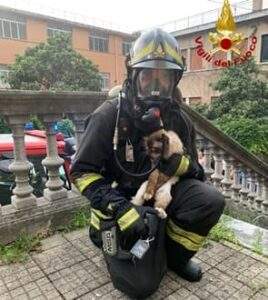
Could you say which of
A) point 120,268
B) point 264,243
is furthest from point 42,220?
point 264,243

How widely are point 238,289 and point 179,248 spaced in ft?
1.63

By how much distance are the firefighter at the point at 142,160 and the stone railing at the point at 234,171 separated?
1305 millimetres

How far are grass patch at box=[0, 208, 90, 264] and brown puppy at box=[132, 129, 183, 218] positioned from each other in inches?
42.0

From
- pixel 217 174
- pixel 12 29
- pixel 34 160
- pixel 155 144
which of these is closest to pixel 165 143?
pixel 155 144

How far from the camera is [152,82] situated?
2.11 m

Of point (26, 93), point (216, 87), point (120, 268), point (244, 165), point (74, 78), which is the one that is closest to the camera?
point (120, 268)

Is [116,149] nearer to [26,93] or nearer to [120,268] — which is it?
[120,268]

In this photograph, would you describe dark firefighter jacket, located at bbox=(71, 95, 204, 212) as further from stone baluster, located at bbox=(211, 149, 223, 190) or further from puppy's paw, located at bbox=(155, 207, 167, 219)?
stone baluster, located at bbox=(211, 149, 223, 190)

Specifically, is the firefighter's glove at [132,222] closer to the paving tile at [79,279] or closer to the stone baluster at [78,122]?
the paving tile at [79,279]

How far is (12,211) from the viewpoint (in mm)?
2664

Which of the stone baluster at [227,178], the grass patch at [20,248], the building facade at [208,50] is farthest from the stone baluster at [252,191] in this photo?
the building facade at [208,50]

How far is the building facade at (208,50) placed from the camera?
19266 mm

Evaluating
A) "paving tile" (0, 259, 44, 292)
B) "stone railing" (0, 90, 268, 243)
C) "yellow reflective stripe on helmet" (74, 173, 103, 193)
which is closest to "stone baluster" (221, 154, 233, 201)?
"stone railing" (0, 90, 268, 243)

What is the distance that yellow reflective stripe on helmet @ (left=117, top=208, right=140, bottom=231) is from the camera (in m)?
1.89
